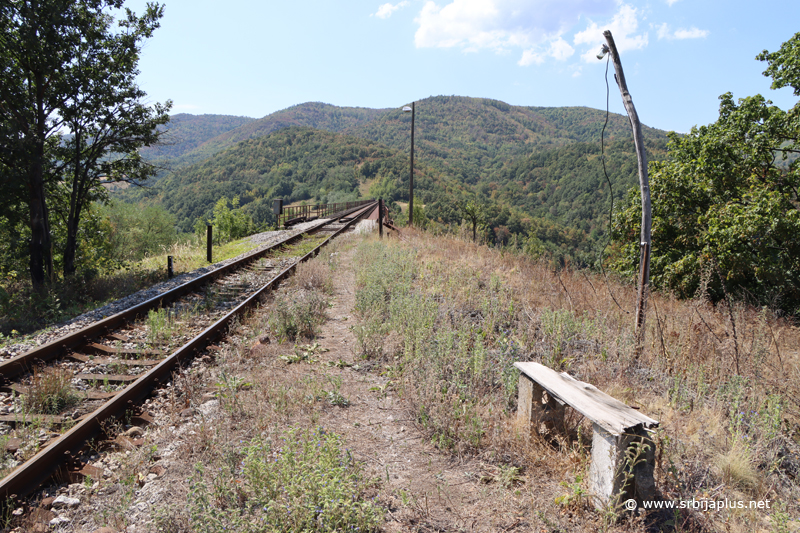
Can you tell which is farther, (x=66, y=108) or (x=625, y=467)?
(x=66, y=108)

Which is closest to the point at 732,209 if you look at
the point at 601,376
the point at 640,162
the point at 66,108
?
the point at 640,162

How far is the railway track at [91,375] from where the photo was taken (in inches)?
126

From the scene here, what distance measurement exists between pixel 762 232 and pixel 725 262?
112 centimetres

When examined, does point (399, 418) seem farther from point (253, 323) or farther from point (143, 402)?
point (253, 323)

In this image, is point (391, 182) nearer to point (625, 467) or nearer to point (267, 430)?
point (267, 430)

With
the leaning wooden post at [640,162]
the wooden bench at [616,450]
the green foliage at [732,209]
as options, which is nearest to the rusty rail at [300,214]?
the green foliage at [732,209]

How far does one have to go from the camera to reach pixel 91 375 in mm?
4645

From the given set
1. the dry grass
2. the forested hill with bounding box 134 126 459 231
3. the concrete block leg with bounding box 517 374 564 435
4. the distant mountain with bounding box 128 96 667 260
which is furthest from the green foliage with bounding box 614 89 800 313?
the forested hill with bounding box 134 126 459 231

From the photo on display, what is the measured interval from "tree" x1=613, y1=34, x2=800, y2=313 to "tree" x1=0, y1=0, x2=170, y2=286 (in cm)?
1500

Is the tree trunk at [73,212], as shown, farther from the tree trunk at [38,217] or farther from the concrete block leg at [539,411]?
the concrete block leg at [539,411]

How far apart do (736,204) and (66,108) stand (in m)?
→ 18.3

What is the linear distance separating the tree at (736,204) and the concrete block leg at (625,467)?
30.1 feet

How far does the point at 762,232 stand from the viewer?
10.2 meters

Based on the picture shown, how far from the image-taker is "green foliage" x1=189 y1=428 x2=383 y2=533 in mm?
2383
